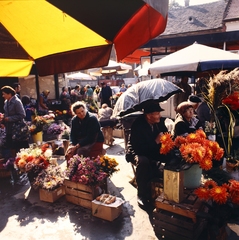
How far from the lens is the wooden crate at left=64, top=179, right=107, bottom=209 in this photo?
11.9 ft

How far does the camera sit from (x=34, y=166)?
13.6 ft

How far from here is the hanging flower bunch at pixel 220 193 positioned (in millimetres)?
2463

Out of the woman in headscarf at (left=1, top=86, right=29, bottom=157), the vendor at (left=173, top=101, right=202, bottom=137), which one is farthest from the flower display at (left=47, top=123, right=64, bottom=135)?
the vendor at (left=173, top=101, right=202, bottom=137)

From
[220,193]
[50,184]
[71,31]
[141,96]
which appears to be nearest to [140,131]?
[141,96]

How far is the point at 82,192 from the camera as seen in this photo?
3691 millimetres

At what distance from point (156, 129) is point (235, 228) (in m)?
1.80

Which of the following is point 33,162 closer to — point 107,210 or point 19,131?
point 19,131

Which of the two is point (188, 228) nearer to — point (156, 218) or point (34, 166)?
point (156, 218)

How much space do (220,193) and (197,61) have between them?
3.28 meters

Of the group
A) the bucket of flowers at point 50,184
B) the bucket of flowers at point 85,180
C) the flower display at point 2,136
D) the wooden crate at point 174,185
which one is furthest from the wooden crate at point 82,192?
the flower display at point 2,136

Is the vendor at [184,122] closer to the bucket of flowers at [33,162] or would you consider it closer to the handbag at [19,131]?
the bucket of flowers at [33,162]

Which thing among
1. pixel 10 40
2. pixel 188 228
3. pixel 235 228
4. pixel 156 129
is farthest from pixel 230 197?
pixel 10 40

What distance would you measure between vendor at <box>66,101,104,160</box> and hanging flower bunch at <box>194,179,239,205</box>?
2330 millimetres

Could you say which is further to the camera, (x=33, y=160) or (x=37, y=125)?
(x=37, y=125)
